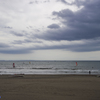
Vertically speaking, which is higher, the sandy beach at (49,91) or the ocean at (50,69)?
the sandy beach at (49,91)

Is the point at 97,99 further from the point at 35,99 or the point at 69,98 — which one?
the point at 35,99

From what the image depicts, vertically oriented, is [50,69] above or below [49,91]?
below

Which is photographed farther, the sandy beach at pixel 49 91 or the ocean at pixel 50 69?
the ocean at pixel 50 69

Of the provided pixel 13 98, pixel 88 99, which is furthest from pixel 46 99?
pixel 88 99

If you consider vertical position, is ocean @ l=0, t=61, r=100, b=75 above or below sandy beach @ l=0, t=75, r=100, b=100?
below

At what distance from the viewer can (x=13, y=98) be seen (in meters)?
6.68

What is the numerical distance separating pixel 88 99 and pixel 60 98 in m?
1.64

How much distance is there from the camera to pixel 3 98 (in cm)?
666

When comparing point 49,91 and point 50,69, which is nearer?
point 49,91

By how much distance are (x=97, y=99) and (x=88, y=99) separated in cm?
51

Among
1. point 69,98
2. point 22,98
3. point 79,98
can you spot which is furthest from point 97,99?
point 22,98

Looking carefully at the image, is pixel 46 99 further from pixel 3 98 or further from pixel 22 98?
pixel 3 98

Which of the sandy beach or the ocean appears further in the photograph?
the ocean

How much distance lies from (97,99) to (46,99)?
2.97m
